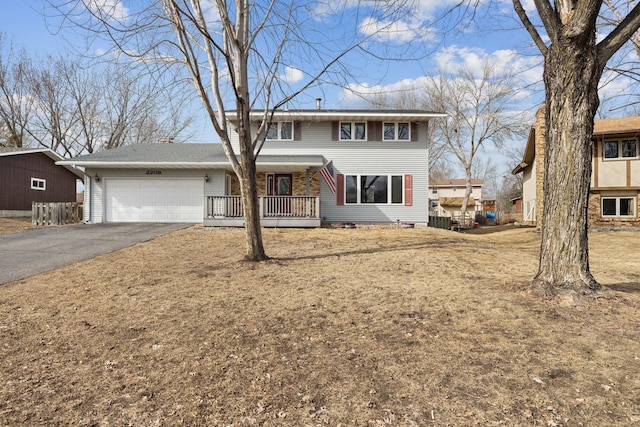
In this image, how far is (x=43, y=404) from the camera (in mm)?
2223

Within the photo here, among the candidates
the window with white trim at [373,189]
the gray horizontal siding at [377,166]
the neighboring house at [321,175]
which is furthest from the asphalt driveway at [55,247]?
the window with white trim at [373,189]

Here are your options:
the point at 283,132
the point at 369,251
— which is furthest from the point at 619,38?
the point at 283,132

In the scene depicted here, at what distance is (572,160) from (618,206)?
16.4 metres

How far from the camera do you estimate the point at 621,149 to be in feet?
53.0

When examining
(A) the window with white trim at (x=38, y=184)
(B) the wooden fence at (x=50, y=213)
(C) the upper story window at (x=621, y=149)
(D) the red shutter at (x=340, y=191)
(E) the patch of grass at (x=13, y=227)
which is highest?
(C) the upper story window at (x=621, y=149)

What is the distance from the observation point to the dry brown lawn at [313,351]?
2145 millimetres

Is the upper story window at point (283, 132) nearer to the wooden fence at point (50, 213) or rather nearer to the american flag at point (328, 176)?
the american flag at point (328, 176)

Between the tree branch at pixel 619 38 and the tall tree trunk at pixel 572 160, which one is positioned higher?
the tree branch at pixel 619 38

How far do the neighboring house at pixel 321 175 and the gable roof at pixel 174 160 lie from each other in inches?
3.3

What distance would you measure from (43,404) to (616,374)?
3.91 metres

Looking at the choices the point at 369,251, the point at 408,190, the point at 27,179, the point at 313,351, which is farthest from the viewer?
the point at 27,179

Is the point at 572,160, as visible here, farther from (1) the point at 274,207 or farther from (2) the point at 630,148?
(2) the point at 630,148

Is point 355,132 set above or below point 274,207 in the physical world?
above

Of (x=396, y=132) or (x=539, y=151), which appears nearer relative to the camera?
(x=396, y=132)
